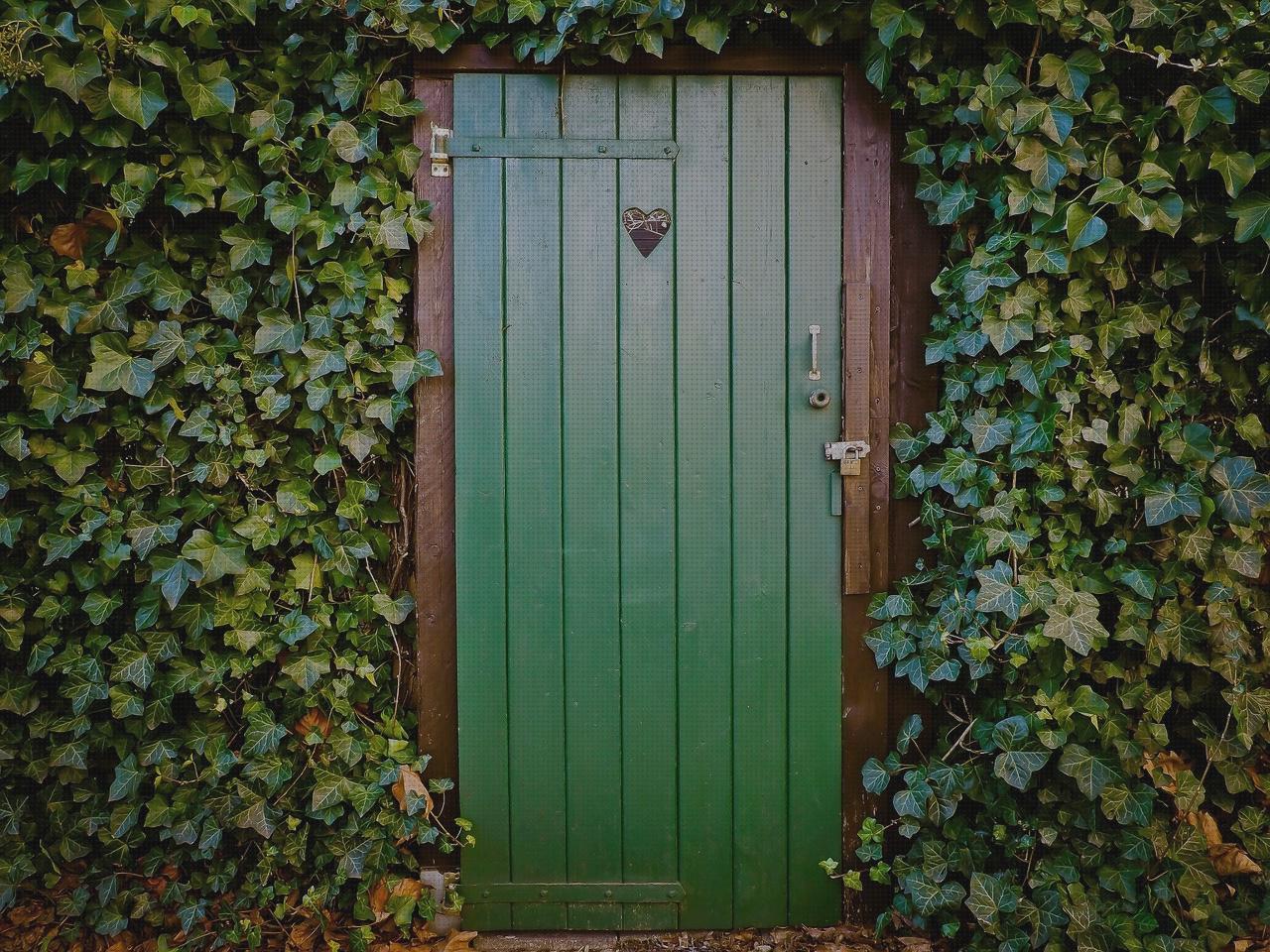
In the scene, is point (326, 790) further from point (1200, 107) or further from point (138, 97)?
point (1200, 107)

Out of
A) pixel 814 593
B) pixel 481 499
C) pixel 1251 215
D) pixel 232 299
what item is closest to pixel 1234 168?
pixel 1251 215

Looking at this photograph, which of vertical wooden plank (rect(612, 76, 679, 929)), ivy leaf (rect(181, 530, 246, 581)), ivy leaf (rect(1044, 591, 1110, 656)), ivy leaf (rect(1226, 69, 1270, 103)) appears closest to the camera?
ivy leaf (rect(1226, 69, 1270, 103))

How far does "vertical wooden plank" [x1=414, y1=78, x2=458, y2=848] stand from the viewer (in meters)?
1.95

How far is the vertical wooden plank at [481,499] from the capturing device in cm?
195

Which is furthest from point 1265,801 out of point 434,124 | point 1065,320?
point 434,124

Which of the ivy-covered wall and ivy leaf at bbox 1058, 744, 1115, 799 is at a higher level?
the ivy-covered wall

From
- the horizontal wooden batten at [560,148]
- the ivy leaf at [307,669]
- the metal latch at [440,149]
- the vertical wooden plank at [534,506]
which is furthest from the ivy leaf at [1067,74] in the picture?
the ivy leaf at [307,669]

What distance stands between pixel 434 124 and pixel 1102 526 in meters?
2.00

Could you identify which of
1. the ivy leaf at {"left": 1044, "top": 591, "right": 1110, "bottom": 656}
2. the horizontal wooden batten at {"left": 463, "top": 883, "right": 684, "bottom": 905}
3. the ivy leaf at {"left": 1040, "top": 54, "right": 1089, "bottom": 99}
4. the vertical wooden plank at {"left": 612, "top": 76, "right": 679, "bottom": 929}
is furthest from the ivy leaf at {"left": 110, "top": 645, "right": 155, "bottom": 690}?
the ivy leaf at {"left": 1040, "top": 54, "right": 1089, "bottom": 99}

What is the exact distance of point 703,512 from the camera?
199cm

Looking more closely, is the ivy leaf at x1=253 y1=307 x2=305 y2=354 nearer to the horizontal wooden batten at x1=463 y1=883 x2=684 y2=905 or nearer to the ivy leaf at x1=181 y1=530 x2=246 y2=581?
the ivy leaf at x1=181 y1=530 x2=246 y2=581

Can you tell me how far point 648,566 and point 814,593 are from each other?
1.47ft

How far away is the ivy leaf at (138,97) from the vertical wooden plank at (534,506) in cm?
83

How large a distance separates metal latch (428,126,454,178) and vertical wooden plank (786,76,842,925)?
3.00ft
